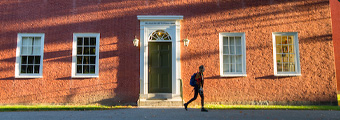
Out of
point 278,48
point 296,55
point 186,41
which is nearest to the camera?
point 186,41

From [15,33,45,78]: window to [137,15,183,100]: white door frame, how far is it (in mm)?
3871

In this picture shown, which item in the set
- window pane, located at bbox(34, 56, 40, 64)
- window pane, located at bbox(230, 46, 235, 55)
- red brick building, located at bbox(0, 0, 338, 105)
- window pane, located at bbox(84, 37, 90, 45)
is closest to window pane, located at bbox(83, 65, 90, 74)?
red brick building, located at bbox(0, 0, 338, 105)

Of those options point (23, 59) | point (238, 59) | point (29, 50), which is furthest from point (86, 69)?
point (238, 59)

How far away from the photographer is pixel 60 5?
9.09m

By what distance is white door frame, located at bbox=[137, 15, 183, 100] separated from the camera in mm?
8742

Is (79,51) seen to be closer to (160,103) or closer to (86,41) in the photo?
(86,41)

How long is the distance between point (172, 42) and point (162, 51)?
1.70 ft

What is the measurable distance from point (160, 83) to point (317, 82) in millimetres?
6068

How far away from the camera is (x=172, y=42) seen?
892 centimetres

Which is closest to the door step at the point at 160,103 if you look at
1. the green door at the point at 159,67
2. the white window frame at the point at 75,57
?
the green door at the point at 159,67

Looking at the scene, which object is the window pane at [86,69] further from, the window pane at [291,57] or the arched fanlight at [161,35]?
the window pane at [291,57]

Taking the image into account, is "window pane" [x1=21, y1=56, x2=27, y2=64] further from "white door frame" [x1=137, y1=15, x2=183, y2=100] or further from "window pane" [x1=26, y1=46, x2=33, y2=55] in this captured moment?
"white door frame" [x1=137, y1=15, x2=183, y2=100]

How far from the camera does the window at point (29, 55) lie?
8906mm

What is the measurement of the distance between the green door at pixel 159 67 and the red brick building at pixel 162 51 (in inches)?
1.5
